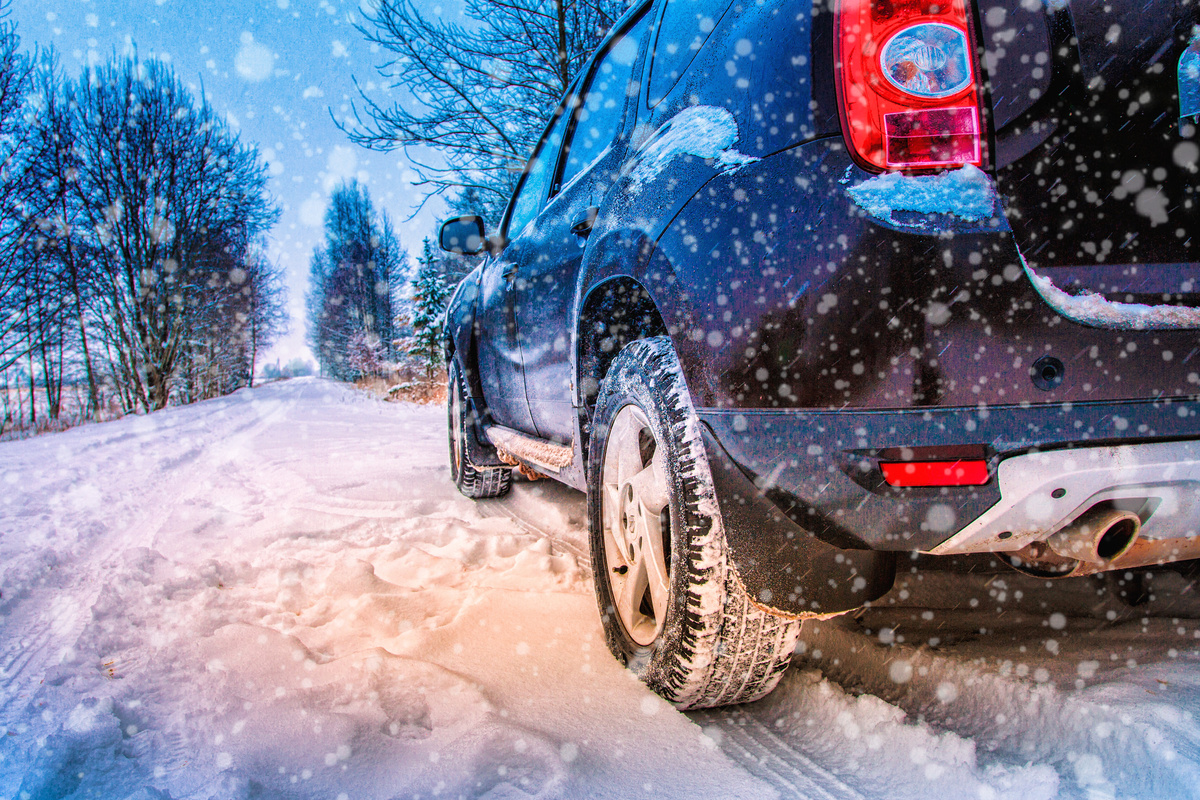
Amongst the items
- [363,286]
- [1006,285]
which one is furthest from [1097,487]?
[363,286]

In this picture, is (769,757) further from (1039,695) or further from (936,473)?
(936,473)

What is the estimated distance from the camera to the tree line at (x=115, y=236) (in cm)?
1178

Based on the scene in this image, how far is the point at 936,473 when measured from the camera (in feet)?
3.15

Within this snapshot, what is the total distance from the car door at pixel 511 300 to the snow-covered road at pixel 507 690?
2.61ft

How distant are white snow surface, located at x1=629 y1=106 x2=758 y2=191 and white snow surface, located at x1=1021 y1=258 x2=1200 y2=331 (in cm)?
55

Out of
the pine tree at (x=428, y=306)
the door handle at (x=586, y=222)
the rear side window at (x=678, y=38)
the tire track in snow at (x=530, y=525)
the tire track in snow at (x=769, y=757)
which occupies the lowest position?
the tire track in snow at (x=769, y=757)

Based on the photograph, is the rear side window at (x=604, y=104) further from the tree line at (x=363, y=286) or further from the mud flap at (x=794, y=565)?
the tree line at (x=363, y=286)

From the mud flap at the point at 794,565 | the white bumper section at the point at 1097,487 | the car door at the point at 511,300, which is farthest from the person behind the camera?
the car door at the point at 511,300

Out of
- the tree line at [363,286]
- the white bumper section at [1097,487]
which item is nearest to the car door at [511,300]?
the white bumper section at [1097,487]

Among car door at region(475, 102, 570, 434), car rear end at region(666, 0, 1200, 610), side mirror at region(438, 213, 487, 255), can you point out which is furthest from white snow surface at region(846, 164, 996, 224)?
A: side mirror at region(438, 213, 487, 255)

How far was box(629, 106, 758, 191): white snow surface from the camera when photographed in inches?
47.3

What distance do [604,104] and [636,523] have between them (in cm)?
157

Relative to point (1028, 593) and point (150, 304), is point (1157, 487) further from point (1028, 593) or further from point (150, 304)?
point (150, 304)

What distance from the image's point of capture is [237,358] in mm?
27844
